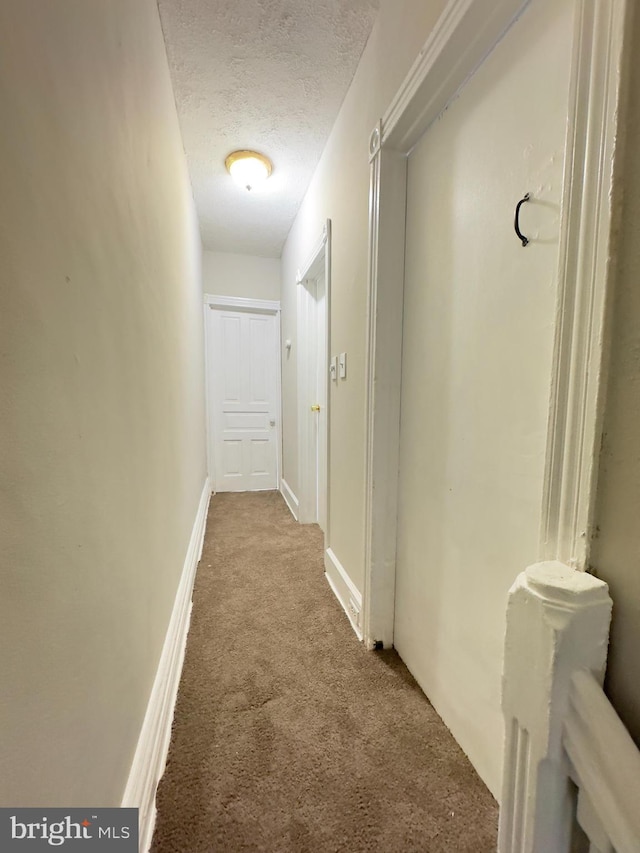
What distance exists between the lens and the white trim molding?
3.64m

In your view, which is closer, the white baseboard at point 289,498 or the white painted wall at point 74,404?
the white painted wall at point 74,404

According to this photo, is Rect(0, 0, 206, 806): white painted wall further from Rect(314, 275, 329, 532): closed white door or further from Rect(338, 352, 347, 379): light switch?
Rect(314, 275, 329, 532): closed white door

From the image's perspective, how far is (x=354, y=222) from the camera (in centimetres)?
165

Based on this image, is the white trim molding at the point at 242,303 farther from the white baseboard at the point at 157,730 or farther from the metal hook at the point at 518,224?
the metal hook at the point at 518,224

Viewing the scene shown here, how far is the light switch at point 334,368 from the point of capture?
76.1 inches

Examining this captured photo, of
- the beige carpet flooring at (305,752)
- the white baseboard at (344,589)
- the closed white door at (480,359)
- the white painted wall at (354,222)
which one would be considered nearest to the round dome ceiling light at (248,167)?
the white painted wall at (354,222)

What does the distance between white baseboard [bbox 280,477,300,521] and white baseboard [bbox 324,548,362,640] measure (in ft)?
3.27

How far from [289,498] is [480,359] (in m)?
2.69

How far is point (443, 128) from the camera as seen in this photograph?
3.72 feet

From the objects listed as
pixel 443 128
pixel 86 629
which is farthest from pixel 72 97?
pixel 443 128

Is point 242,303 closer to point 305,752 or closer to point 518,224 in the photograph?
point 518,224

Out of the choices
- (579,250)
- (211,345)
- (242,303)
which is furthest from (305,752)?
(242,303)

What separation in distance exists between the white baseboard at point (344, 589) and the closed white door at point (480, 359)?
0.27 metres

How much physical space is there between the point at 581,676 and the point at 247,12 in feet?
7.10
